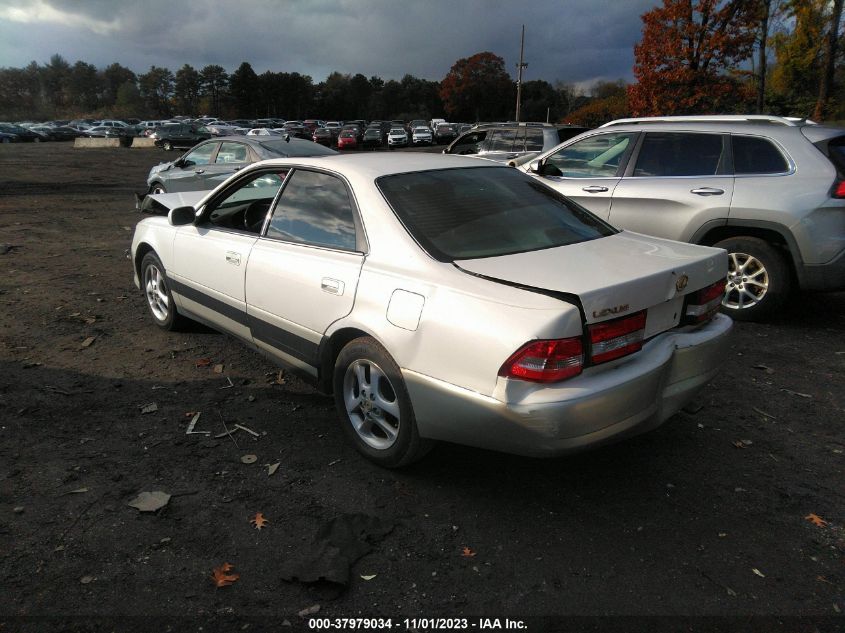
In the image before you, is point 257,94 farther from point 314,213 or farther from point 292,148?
point 314,213

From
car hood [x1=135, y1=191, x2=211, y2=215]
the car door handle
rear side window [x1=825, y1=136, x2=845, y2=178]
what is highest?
rear side window [x1=825, y1=136, x2=845, y2=178]

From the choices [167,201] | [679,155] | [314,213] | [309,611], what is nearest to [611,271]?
[314,213]

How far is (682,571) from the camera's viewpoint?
2.57m

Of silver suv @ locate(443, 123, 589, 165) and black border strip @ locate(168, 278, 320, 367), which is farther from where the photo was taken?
silver suv @ locate(443, 123, 589, 165)

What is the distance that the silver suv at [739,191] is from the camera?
17.5 ft

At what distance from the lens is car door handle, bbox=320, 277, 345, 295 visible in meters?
3.30

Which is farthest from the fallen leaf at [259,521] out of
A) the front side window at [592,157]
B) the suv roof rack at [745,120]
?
the suv roof rack at [745,120]

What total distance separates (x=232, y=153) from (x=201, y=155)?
43.1 inches

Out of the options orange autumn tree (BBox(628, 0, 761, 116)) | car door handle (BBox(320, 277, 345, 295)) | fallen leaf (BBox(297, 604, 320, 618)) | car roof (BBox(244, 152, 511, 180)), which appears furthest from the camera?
orange autumn tree (BBox(628, 0, 761, 116))

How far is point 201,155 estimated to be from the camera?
11273 mm

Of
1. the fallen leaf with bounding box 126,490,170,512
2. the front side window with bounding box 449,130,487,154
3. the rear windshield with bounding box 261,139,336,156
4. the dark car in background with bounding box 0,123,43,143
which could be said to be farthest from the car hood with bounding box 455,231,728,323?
the dark car in background with bounding box 0,123,43,143

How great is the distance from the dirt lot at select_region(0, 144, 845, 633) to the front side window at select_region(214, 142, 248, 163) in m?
6.24

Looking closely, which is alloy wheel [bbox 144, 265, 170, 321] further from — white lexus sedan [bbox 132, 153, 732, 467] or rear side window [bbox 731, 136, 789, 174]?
rear side window [bbox 731, 136, 789, 174]

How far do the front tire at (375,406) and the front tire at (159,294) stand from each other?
2478 mm
